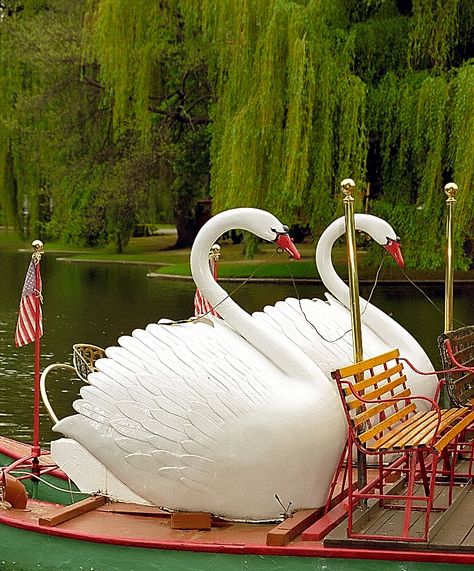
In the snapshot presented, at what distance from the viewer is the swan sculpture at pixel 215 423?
668 cm

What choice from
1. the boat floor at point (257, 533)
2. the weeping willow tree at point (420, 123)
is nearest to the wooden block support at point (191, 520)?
the boat floor at point (257, 533)

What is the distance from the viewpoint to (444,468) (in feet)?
24.6

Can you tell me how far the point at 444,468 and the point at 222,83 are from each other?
19133mm

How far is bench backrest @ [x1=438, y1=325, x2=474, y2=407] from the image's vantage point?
722 cm

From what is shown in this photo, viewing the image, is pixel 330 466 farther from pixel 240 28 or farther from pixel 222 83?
pixel 222 83

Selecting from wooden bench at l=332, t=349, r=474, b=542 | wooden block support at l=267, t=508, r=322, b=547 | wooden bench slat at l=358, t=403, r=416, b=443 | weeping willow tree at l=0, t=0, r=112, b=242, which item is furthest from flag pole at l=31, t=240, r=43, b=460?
weeping willow tree at l=0, t=0, r=112, b=242

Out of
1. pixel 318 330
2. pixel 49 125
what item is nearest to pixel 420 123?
pixel 318 330

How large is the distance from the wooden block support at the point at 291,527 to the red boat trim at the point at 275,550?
5 centimetres

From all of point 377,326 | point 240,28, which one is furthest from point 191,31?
point 377,326

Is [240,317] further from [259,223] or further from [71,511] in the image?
[71,511]

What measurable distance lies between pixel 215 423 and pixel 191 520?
1.95 ft

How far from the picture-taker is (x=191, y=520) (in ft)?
22.5

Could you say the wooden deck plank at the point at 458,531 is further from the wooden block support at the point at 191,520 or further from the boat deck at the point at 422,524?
the wooden block support at the point at 191,520

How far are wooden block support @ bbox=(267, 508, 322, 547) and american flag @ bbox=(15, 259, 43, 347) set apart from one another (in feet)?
9.64
